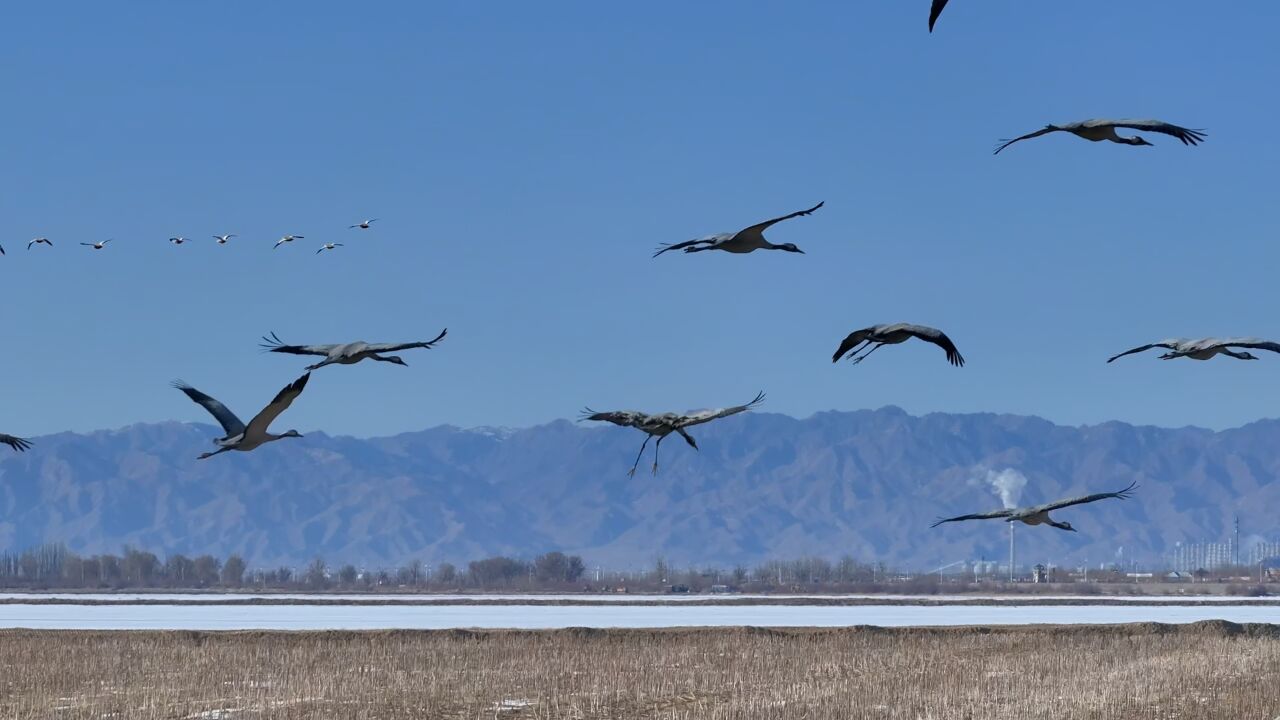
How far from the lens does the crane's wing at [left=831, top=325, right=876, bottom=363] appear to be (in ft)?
50.6

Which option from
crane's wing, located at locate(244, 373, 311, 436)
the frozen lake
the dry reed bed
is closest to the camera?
crane's wing, located at locate(244, 373, 311, 436)

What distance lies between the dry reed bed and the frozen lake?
49.6ft

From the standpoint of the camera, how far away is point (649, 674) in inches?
1624

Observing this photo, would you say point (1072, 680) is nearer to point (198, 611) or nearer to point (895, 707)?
point (895, 707)

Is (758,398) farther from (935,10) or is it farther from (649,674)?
(649,674)

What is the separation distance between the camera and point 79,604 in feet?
372

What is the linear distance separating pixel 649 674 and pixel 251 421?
78.0 ft

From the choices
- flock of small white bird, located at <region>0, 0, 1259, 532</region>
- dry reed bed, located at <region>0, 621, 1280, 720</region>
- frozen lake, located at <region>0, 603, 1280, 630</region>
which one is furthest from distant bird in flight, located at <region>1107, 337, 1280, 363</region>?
frozen lake, located at <region>0, 603, 1280, 630</region>

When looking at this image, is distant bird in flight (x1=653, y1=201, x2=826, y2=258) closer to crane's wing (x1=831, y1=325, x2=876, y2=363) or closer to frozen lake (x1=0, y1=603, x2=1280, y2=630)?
crane's wing (x1=831, y1=325, x2=876, y2=363)

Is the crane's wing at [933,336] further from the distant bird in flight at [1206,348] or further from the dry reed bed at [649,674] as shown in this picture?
the dry reed bed at [649,674]

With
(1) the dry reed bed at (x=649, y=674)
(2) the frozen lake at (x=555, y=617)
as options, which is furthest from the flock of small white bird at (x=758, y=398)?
(2) the frozen lake at (x=555, y=617)

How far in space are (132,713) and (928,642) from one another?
1010 inches

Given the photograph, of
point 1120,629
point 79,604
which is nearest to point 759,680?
point 1120,629

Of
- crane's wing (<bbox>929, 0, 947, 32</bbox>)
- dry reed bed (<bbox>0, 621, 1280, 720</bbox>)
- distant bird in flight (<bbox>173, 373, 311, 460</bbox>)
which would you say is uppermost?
crane's wing (<bbox>929, 0, 947, 32</bbox>)
